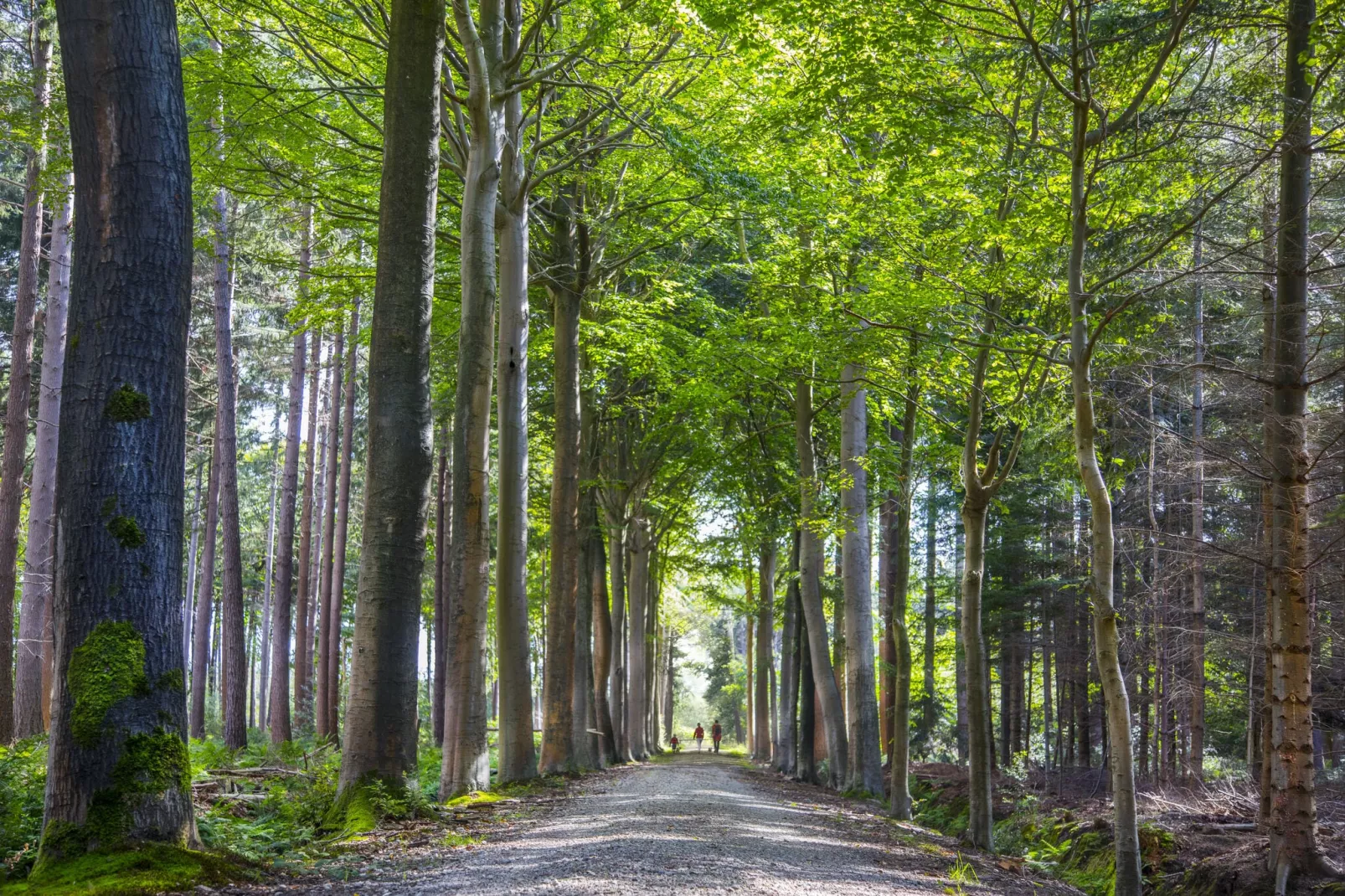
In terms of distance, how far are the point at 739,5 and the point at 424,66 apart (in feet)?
10.4

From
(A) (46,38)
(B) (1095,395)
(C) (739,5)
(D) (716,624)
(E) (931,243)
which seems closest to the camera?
(C) (739,5)

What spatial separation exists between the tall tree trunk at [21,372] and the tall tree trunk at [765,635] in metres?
17.8

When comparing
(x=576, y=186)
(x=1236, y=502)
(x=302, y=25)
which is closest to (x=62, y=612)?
(x=302, y=25)

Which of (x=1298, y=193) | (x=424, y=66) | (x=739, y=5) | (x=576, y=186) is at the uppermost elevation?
(x=576, y=186)

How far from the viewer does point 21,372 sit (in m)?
15.0

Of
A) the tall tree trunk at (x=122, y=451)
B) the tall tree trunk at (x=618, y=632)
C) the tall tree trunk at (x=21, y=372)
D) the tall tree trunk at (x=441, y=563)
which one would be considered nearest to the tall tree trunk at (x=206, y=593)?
the tall tree trunk at (x=441, y=563)

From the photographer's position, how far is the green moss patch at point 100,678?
16.3ft

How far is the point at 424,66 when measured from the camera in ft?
28.0

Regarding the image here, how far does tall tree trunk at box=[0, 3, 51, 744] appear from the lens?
560 inches

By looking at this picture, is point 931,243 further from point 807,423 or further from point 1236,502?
point 1236,502

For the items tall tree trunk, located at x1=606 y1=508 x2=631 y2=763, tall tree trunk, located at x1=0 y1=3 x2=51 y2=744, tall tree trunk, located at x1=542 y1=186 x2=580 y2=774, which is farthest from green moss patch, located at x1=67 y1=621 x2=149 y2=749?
tall tree trunk, located at x1=606 y1=508 x2=631 y2=763

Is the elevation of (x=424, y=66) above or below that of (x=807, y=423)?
above

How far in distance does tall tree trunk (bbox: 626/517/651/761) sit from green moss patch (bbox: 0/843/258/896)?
19.9 meters

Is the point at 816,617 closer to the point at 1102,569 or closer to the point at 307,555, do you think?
the point at 1102,569
